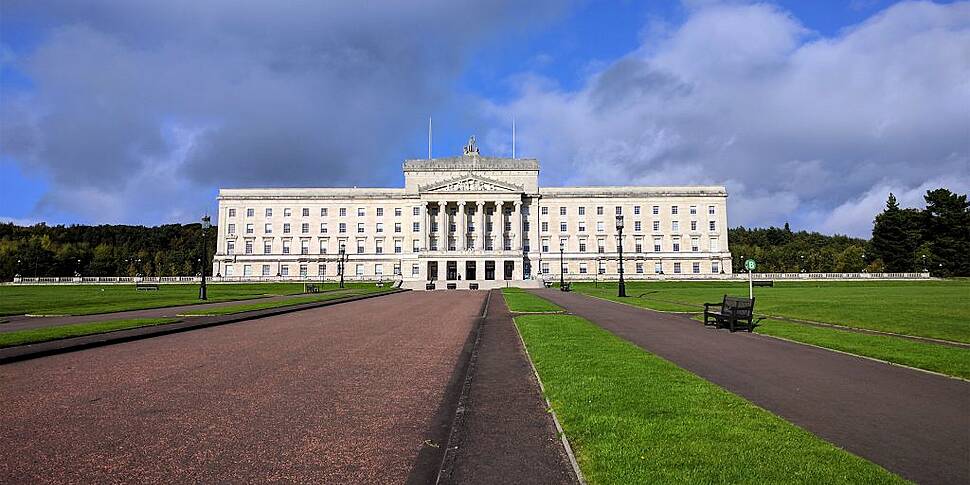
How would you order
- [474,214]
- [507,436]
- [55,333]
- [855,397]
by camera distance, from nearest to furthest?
[507,436] → [855,397] → [55,333] → [474,214]

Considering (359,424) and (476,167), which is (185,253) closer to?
(476,167)

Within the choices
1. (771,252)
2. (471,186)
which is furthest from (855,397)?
(771,252)

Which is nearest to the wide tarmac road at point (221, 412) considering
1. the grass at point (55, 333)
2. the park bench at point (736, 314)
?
the grass at point (55, 333)

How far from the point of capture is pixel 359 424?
7.36 m

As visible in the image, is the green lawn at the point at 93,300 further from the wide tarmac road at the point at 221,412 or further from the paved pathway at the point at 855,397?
the paved pathway at the point at 855,397

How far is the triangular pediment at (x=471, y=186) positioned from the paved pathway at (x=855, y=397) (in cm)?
8831

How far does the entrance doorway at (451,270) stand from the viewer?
100569 millimetres

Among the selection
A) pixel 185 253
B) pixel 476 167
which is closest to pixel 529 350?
pixel 476 167

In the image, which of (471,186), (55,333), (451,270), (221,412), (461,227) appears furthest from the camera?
(461,227)

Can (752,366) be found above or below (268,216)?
below

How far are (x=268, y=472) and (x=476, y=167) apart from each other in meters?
108

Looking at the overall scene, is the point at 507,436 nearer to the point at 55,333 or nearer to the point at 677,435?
the point at 677,435

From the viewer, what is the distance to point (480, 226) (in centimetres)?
10581

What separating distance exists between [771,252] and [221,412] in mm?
135337
